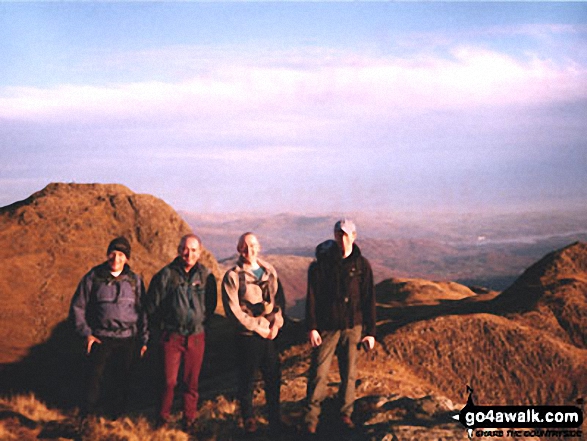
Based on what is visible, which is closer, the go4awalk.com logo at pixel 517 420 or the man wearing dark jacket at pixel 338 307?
the man wearing dark jacket at pixel 338 307

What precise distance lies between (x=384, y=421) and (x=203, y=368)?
266 inches

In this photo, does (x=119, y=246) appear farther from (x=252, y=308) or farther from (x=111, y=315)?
(x=252, y=308)

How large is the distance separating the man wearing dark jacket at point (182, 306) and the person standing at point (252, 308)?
347mm

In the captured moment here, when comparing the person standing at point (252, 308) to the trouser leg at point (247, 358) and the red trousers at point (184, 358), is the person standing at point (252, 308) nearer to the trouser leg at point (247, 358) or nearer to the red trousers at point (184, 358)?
the trouser leg at point (247, 358)

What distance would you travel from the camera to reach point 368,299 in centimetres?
729

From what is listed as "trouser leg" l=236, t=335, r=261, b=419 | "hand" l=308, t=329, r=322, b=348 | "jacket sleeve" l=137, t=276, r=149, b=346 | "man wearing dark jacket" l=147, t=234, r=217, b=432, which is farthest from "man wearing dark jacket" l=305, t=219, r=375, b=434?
"jacket sleeve" l=137, t=276, r=149, b=346

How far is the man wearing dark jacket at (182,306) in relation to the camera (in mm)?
7215

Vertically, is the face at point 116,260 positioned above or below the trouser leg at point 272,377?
above

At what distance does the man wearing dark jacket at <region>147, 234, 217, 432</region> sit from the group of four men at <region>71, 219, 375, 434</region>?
1 centimetres

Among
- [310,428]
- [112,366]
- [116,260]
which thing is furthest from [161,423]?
[116,260]

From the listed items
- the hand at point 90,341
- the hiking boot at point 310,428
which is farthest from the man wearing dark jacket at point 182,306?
the hiking boot at point 310,428

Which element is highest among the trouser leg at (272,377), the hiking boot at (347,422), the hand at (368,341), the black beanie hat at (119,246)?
the black beanie hat at (119,246)

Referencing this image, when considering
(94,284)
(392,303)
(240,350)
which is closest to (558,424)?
(240,350)

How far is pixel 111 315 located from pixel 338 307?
2.64 metres
